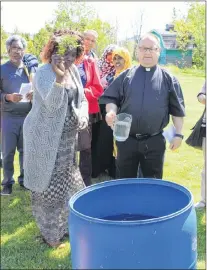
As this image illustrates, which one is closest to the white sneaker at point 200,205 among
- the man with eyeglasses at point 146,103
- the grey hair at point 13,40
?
the man with eyeglasses at point 146,103

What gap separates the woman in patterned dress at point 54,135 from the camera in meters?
2.90

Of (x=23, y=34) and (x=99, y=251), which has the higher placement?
(x=23, y=34)

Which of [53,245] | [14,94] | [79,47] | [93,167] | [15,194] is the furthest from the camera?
[93,167]

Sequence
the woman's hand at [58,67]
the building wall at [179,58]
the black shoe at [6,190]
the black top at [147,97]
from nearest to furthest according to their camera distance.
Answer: the woman's hand at [58,67] < the black top at [147,97] < the black shoe at [6,190] < the building wall at [179,58]

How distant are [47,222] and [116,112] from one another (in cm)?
106

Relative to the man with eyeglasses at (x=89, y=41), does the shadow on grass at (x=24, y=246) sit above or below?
below

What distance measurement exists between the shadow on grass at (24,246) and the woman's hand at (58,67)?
52.8 inches

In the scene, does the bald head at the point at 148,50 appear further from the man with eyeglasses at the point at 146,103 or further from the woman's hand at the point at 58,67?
the woman's hand at the point at 58,67

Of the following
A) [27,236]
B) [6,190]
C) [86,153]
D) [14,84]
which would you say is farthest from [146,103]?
[6,190]

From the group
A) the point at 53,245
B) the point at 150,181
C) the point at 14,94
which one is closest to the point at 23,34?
the point at 14,94

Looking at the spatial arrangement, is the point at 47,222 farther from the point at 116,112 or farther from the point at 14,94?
the point at 14,94

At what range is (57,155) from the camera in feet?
10.4

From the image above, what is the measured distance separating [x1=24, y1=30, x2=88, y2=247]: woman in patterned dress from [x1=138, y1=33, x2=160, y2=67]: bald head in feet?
1.53

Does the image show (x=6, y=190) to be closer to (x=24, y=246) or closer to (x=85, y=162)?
(x=85, y=162)
